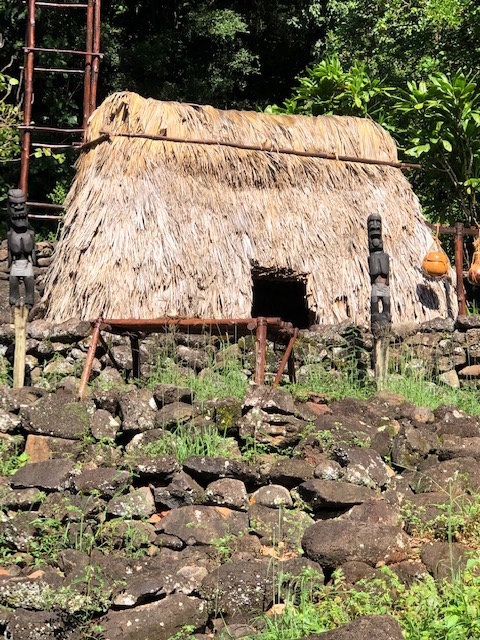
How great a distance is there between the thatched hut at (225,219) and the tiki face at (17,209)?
110 centimetres

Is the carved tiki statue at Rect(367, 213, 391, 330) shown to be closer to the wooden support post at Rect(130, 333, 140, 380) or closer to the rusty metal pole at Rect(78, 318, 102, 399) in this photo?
the wooden support post at Rect(130, 333, 140, 380)

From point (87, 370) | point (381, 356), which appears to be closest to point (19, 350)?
point (87, 370)

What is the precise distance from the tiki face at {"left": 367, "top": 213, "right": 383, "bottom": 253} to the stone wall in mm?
825

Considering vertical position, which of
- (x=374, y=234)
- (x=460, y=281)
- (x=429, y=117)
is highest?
(x=429, y=117)

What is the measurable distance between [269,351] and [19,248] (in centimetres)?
268

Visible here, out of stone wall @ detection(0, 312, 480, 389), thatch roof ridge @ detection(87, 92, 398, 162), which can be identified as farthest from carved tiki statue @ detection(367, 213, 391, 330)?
thatch roof ridge @ detection(87, 92, 398, 162)

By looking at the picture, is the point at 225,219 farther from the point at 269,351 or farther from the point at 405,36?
the point at 405,36

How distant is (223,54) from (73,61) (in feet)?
9.26

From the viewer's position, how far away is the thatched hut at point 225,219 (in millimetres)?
9516

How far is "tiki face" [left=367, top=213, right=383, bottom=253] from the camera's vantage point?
960cm

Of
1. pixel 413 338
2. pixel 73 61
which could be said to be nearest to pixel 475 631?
pixel 413 338

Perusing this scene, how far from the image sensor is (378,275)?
9.49m

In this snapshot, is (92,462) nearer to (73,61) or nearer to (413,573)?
(413,573)

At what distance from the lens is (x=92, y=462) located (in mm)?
6762
